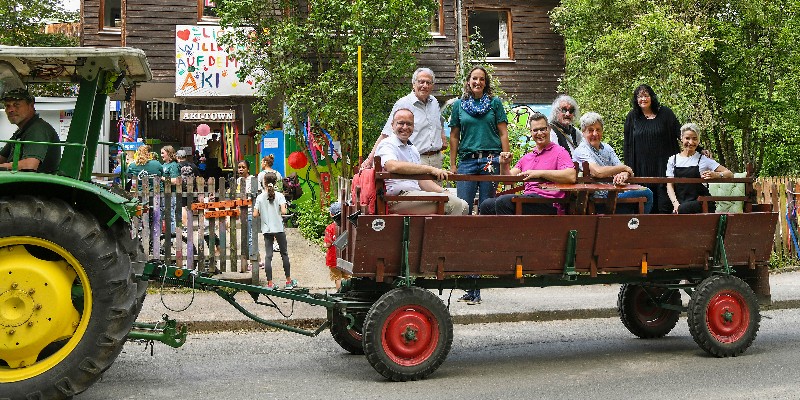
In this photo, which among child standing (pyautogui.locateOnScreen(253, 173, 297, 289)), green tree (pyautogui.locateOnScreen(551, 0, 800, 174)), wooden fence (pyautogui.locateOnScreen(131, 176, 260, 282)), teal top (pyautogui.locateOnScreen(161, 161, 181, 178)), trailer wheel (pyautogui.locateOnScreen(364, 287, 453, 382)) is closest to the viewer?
trailer wheel (pyautogui.locateOnScreen(364, 287, 453, 382))

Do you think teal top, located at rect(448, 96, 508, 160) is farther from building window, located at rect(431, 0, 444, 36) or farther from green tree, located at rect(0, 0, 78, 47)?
green tree, located at rect(0, 0, 78, 47)

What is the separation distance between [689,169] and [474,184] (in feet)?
6.95

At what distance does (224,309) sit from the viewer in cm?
948

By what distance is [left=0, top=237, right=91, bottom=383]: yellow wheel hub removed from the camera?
5176mm

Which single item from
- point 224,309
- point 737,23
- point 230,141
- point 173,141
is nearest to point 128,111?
point 230,141

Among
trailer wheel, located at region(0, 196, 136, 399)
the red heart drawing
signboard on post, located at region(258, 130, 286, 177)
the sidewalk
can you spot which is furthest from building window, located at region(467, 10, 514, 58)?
trailer wheel, located at region(0, 196, 136, 399)

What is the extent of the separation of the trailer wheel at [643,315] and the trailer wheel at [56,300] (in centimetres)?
464

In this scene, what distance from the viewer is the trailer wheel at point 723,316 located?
7.04 m

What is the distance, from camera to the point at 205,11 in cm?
2006

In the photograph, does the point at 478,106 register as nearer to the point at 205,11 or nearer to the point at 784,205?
the point at 784,205

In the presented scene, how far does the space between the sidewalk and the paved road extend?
46cm

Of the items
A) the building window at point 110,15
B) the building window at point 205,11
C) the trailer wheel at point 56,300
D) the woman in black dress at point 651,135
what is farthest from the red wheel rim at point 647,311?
the building window at point 110,15

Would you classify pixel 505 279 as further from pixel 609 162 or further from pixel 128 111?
pixel 128 111

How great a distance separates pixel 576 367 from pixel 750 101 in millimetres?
13848
